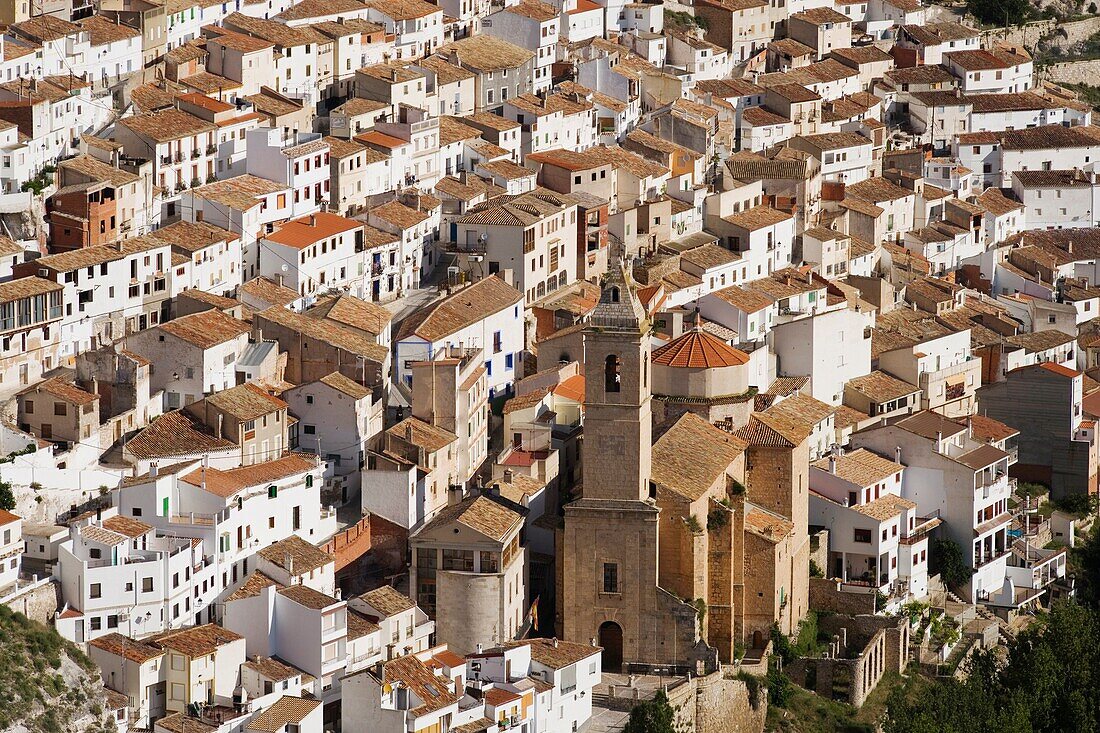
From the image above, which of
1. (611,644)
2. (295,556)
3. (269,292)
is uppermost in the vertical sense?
(269,292)

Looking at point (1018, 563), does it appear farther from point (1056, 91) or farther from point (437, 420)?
point (1056, 91)

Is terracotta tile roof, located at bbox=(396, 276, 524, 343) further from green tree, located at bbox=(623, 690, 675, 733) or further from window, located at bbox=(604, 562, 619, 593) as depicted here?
green tree, located at bbox=(623, 690, 675, 733)

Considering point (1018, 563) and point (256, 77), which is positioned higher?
point (256, 77)

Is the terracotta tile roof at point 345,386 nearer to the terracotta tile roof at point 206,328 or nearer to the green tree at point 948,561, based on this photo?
the terracotta tile roof at point 206,328

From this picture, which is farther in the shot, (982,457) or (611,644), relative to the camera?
(982,457)

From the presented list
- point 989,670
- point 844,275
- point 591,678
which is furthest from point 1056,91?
point 591,678

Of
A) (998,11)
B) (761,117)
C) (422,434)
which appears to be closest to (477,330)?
(422,434)

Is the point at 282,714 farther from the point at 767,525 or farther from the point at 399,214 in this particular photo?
the point at 399,214

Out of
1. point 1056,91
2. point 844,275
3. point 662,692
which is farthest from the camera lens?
point 1056,91

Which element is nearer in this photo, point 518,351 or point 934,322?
point 518,351
